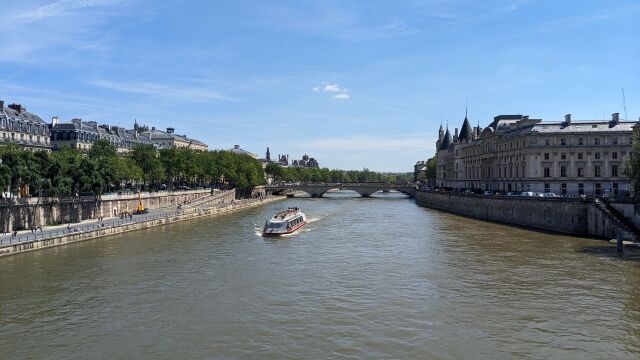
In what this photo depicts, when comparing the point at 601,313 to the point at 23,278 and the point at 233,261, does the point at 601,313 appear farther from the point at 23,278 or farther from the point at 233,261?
the point at 23,278

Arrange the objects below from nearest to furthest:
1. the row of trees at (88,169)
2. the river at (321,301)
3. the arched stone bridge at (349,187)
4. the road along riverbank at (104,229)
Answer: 1. the river at (321,301)
2. the road along riverbank at (104,229)
3. the row of trees at (88,169)
4. the arched stone bridge at (349,187)

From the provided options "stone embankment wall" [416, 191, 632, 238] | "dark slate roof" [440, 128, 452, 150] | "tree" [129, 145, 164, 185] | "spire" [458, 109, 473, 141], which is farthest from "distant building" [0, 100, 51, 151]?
"dark slate roof" [440, 128, 452, 150]

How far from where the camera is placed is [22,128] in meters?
90.7

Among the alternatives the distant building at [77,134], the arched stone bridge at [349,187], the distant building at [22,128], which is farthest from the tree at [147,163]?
the arched stone bridge at [349,187]

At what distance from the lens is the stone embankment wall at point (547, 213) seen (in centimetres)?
5822

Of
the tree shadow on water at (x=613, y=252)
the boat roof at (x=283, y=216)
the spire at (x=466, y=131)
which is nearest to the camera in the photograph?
the tree shadow on water at (x=613, y=252)

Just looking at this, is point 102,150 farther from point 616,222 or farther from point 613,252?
point 613,252

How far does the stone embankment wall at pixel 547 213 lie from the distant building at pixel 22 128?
74.6 m

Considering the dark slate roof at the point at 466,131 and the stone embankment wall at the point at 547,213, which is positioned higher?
the dark slate roof at the point at 466,131

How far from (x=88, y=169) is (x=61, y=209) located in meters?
6.39

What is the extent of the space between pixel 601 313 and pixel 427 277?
11901 millimetres

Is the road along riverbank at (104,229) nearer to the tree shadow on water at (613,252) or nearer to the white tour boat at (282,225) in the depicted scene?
the white tour boat at (282,225)

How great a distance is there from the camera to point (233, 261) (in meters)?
43.3

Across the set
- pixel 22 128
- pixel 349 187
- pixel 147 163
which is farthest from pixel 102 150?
pixel 349 187
